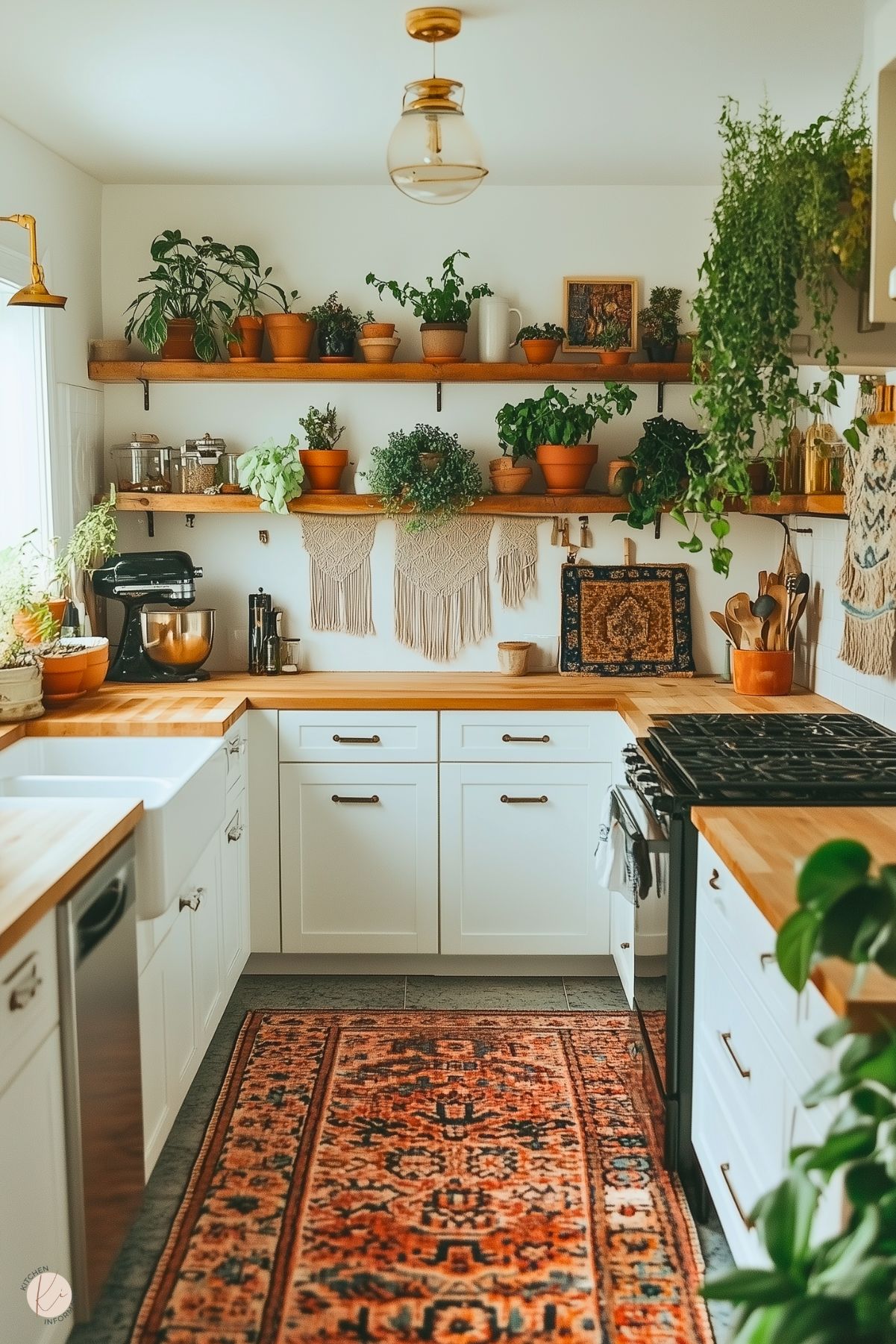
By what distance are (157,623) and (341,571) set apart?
710 millimetres

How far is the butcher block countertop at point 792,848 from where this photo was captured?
1.58m

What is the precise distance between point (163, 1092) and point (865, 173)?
2384 mm

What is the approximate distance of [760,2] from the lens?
8.64 ft

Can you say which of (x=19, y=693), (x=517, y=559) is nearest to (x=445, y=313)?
(x=517, y=559)

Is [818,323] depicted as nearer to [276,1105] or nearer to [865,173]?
[865,173]

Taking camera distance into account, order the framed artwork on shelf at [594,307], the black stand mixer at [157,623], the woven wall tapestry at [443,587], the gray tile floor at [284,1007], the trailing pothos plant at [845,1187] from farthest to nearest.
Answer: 1. the woven wall tapestry at [443,587]
2. the framed artwork on shelf at [594,307]
3. the black stand mixer at [157,623]
4. the gray tile floor at [284,1007]
5. the trailing pothos plant at [845,1187]

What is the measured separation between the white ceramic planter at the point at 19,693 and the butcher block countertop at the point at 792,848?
6.26ft

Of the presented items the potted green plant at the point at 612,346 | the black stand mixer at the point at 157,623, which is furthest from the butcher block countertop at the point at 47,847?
the potted green plant at the point at 612,346

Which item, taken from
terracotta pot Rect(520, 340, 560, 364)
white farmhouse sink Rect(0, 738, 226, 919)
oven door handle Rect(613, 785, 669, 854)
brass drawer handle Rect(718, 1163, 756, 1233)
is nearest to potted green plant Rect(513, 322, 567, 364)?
terracotta pot Rect(520, 340, 560, 364)

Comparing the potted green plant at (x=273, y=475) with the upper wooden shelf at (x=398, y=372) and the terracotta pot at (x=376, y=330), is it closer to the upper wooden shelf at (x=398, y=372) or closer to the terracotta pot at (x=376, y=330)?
the upper wooden shelf at (x=398, y=372)

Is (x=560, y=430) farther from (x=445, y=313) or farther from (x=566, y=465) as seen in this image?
(x=445, y=313)

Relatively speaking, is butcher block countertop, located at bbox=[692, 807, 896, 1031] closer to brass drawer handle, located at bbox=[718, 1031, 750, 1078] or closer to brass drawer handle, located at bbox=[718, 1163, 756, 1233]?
brass drawer handle, located at bbox=[718, 1031, 750, 1078]

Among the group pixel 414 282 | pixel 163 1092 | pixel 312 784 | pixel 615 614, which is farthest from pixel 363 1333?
pixel 414 282

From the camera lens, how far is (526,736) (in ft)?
12.9
